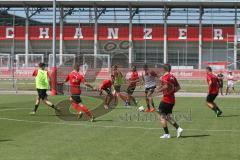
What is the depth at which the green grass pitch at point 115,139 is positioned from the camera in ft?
36.2

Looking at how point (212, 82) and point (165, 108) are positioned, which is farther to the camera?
point (212, 82)

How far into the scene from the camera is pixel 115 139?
44.5 ft

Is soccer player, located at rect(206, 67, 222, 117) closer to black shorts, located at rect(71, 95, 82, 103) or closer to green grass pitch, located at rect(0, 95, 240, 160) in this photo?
green grass pitch, located at rect(0, 95, 240, 160)

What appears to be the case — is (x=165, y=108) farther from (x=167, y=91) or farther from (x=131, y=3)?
(x=131, y=3)

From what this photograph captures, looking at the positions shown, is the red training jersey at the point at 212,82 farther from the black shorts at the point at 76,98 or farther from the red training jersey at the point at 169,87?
the red training jersey at the point at 169,87

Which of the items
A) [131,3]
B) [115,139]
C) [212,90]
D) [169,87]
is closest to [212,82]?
[212,90]

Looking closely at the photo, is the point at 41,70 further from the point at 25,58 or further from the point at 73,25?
the point at 73,25

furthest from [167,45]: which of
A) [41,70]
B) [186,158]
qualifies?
[186,158]

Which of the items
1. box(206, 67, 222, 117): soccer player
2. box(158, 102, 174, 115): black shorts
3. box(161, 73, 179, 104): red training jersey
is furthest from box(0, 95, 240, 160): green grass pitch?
box(161, 73, 179, 104): red training jersey

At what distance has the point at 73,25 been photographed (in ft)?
238

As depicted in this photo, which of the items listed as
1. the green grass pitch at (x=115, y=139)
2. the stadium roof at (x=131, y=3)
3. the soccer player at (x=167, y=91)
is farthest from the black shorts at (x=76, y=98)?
the stadium roof at (x=131, y=3)

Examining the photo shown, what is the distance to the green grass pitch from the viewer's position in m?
11.0

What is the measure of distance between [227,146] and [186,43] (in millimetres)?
A: 59139

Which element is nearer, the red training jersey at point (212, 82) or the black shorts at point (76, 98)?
the black shorts at point (76, 98)
